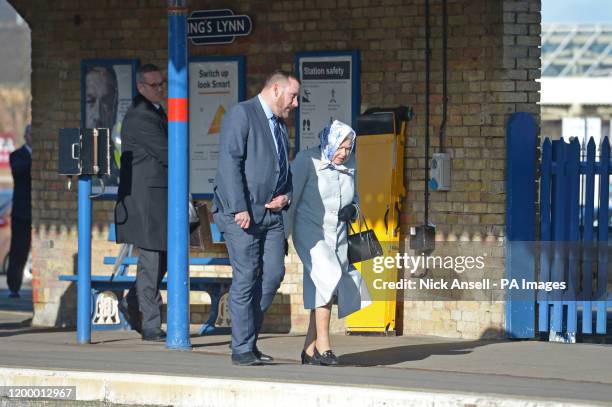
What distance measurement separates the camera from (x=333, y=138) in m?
9.09

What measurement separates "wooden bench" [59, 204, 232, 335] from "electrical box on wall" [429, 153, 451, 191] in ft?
6.05

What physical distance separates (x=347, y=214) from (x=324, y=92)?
9.48ft

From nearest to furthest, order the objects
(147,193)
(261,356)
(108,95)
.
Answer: (261,356), (147,193), (108,95)

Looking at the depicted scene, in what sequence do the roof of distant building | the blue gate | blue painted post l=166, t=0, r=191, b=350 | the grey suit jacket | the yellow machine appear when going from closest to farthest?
the grey suit jacket
blue painted post l=166, t=0, r=191, b=350
the blue gate
the yellow machine
the roof of distant building

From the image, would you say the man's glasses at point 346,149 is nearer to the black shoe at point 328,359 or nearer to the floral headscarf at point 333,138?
the floral headscarf at point 333,138

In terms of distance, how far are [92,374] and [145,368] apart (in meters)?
0.44

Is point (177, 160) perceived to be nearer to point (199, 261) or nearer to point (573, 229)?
point (199, 261)

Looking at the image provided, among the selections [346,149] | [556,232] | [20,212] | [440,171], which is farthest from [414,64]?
[20,212]

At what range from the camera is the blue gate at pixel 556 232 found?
1138cm

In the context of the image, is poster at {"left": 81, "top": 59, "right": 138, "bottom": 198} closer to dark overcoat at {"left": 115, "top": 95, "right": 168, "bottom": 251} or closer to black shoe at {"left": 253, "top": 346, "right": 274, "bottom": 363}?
dark overcoat at {"left": 115, "top": 95, "right": 168, "bottom": 251}

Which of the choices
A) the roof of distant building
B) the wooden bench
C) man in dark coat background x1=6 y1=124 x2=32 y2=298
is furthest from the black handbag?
the roof of distant building

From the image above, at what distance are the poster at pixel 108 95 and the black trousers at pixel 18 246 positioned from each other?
13.8ft

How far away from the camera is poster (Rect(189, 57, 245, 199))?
12266 mm

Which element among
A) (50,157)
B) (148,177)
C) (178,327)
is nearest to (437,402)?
(178,327)
